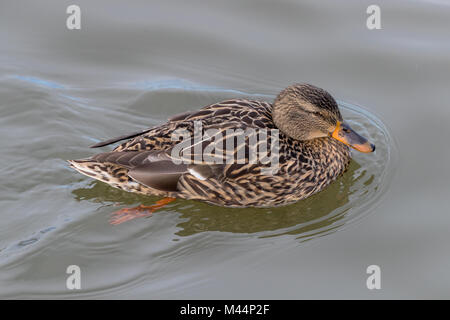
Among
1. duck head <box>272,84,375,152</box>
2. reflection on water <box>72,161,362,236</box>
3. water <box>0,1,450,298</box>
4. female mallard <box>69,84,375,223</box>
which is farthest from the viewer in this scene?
duck head <box>272,84,375,152</box>

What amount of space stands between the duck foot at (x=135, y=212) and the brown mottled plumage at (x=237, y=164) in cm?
12

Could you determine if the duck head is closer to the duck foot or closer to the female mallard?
the female mallard

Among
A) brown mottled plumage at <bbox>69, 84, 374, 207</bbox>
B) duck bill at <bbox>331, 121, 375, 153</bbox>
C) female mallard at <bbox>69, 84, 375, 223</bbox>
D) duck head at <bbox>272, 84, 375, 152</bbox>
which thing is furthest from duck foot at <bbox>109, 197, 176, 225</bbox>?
duck bill at <bbox>331, 121, 375, 153</bbox>

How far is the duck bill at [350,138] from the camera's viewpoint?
23.4 ft

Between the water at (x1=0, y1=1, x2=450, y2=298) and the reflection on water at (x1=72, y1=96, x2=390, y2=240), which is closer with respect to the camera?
the water at (x1=0, y1=1, x2=450, y2=298)

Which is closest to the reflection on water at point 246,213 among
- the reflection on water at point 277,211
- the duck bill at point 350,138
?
the reflection on water at point 277,211

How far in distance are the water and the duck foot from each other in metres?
0.08

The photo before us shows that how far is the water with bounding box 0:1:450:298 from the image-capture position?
20.5 ft

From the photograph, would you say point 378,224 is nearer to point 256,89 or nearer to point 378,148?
point 378,148

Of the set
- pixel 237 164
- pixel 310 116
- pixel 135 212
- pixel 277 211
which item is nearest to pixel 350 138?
pixel 310 116

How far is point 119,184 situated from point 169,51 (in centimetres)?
307

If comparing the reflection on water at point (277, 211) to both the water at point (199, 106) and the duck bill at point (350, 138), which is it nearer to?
the water at point (199, 106)

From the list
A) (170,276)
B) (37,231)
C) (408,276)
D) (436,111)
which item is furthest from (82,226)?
(436,111)

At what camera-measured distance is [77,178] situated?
7426mm
